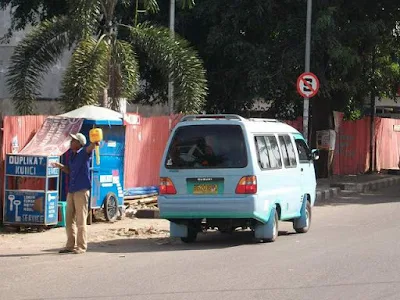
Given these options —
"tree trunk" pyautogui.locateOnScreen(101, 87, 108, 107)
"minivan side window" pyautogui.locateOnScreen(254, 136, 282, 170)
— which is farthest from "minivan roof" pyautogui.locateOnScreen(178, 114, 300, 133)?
"tree trunk" pyautogui.locateOnScreen(101, 87, 108, 107)

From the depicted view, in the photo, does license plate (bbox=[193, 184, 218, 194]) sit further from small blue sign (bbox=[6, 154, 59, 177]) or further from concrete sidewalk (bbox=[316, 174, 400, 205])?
concrete sidewalk (bbox=[316, 174, 400, 205])

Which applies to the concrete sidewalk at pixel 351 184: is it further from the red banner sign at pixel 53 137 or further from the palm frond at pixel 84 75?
the red banner sign at pixel 53 137

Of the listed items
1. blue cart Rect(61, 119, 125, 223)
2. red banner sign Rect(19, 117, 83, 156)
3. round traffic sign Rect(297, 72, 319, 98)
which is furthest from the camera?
round traffic sign Rect(297, 72, 319, 98)

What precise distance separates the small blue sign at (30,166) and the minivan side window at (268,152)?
3.73 m

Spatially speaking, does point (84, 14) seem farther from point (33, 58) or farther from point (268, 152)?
point (268, 152)

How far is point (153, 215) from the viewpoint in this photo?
16.9m

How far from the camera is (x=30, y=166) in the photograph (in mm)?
14469

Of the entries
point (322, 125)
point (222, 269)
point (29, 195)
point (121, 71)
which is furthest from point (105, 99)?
point (322, 125)

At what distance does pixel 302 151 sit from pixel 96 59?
4.63m

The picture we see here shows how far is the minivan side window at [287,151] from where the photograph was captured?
45.9ft

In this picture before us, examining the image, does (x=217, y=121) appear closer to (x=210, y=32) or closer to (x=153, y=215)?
(x=153, y=215)

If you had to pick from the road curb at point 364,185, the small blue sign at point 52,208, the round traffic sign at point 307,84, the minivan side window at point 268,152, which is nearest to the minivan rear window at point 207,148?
the minivan side window at point 268,152

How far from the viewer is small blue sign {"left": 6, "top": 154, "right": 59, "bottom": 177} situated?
47.0 ft

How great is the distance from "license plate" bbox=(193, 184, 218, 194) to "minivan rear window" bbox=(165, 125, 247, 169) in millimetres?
282
